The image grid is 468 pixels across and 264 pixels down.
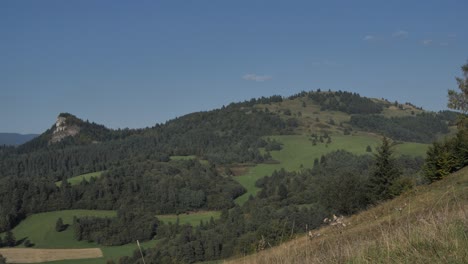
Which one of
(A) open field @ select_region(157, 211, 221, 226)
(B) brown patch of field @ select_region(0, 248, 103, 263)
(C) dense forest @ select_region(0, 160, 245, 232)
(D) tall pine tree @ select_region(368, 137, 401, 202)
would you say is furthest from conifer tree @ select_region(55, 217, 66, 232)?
(D) tall pine tree @ select_region(368, 137, 401, 202)

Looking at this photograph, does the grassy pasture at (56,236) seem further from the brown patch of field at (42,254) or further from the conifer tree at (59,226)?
the brown patch of field at (42,254)

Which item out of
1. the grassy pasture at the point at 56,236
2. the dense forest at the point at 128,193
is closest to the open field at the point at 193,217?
the dense forest at the point at 128,193

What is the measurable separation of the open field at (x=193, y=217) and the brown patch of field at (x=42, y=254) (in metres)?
31.2

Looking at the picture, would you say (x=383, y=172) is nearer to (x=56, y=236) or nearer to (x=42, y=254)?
(x=42, y=254)

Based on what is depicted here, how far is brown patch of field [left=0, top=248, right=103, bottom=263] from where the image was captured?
10294cm

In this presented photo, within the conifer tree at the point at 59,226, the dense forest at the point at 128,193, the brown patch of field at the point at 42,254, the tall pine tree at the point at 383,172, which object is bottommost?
the brown patch of field at the point at 42,254

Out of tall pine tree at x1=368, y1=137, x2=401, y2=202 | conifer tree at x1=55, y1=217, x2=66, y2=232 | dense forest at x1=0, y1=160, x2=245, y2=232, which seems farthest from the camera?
dense forest at x1=0, y1=160, x2=245, y2=232

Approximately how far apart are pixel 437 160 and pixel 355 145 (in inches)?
6106

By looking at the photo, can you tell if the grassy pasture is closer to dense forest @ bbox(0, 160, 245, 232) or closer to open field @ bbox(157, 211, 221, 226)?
dense forest @ bbox(0, 160, 245, 232)

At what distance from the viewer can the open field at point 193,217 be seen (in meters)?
139

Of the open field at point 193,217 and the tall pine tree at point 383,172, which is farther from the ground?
the tall pine tree at point 383,172

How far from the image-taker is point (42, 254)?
107 m

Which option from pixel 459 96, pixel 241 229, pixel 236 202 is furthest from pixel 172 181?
pixel 459 96

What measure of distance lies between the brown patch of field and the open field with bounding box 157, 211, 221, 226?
3117 centimetres
